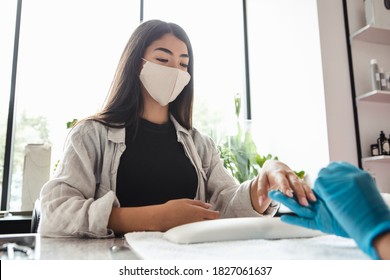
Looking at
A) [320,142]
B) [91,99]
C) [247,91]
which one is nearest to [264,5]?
[247,91]

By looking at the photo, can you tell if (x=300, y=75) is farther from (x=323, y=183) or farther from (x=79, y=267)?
(x=79, y=267)

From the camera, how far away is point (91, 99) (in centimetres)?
221

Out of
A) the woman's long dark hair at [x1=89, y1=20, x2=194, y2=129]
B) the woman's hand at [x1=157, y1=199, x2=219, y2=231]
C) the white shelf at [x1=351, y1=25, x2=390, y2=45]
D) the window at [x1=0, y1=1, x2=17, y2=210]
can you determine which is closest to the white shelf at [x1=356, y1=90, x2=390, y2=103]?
the white shelf at [x1=351, y1=25, x2=390, y2=45]

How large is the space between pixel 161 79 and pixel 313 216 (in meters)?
0.65

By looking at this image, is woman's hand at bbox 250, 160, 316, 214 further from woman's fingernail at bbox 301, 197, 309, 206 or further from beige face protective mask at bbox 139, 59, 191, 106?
beige face protective mask at bbox 139, 59, 191, 106

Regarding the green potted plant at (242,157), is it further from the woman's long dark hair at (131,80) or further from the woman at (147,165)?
the woman's long dark hair at (131,80)

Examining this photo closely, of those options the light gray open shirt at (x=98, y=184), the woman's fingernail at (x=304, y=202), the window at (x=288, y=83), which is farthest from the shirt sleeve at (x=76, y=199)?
the window at (x=288, y=83)

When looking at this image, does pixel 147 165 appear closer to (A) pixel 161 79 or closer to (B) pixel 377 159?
(A) pixel 161 79

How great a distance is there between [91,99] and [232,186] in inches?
57.7

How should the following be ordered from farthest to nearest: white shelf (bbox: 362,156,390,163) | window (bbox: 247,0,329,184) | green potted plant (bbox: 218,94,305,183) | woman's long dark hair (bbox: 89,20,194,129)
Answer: green potted plant (bbox: 218,94,305,183) < window (bbox: 247,0,329,184) < white shelf (bbox: 362,156,390,163) < woman's long dark hair (bbox: 89,20,194,129)

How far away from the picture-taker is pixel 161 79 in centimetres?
104

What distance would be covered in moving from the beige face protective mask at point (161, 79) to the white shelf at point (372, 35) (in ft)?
4.56

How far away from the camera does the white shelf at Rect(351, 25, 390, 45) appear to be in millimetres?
1965

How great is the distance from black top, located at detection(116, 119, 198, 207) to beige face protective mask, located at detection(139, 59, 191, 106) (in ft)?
0.33
